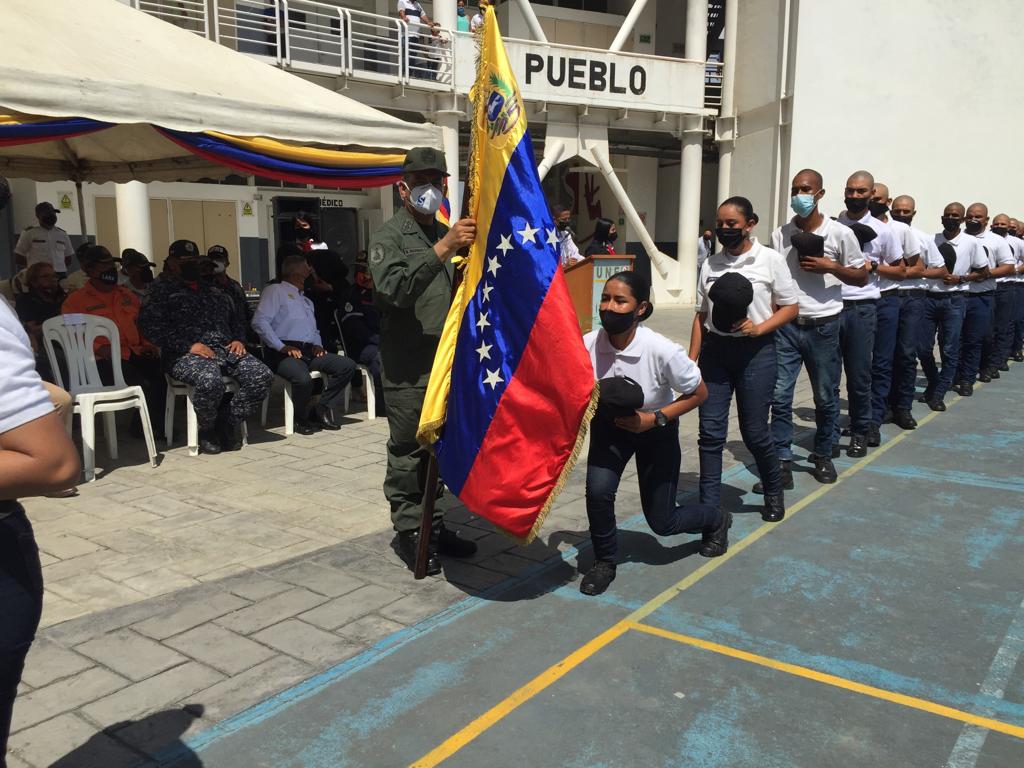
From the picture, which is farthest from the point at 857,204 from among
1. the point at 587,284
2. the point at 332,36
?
the point at 332,36

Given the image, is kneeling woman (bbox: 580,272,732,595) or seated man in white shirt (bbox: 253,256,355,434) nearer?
kneeling woman (bbox: 580,272,732,595)

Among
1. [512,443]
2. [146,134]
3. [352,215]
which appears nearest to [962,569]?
[512,443]

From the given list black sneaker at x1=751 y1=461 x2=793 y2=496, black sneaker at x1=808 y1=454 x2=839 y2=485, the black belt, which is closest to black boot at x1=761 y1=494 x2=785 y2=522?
black sneaker at x1=751 y1=461 x2=793 y2=496

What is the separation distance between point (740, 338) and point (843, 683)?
84.4 inches

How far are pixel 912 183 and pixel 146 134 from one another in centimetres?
1586

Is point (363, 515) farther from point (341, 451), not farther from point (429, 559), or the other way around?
point (341, 451)

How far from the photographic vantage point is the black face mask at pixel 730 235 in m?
4.69

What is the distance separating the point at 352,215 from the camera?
2034 cm

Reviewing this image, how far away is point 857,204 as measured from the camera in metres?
6.15

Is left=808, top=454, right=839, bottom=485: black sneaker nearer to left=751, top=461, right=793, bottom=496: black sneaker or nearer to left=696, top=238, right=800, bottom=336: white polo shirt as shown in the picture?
left=751, top=461, right=793, bottom=496: black sneaker

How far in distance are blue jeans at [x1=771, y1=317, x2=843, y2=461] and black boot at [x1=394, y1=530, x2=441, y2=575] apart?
2658mm

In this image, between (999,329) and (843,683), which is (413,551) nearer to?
(843,683)

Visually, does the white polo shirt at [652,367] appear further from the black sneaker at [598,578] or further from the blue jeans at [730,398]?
the blue jeans at [730,398]

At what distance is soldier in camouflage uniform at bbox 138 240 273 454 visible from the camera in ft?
21.2
